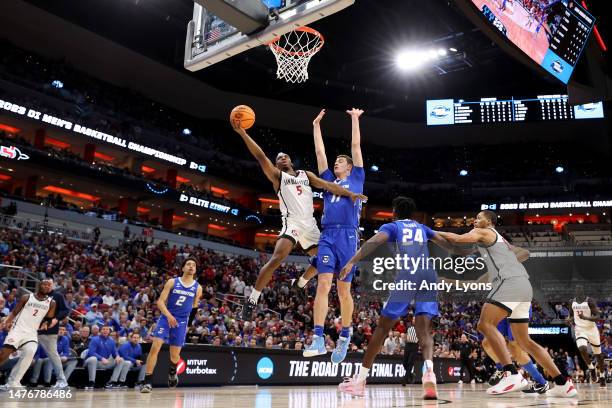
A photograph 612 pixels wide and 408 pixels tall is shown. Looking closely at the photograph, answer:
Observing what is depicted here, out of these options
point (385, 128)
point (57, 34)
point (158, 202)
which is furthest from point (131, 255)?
point (385, 128)

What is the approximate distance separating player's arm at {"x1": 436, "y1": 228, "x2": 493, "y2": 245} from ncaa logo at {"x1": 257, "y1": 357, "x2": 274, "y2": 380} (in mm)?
7400

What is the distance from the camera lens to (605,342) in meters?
24.2

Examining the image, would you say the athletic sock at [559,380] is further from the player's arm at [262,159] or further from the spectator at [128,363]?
the spectator at [128,363]

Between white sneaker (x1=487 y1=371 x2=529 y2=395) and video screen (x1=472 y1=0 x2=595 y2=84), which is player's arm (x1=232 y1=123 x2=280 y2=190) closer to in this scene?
white sneaker (x1=487 y1=371 x2=529 y2=395)

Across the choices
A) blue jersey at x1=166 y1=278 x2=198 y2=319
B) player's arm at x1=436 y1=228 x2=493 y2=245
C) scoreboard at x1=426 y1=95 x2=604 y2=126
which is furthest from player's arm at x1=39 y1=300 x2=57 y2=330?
scoreboard at x1=426 y1=95 x2=604 y2=126

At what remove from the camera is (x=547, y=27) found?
30.1 ft

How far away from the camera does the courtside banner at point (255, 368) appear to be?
11203mm

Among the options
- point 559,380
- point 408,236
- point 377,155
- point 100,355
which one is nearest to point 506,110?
point 377,155

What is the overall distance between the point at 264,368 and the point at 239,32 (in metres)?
8.05

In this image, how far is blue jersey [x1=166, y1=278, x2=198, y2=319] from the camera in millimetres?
9266

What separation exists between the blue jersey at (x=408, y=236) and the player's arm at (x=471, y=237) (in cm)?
23

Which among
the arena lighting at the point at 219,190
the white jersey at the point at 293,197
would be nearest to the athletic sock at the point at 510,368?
the white jersey at the point at 293,197

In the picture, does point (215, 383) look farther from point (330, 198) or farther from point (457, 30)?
point (457, 30)

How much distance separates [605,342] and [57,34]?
1294 inches
